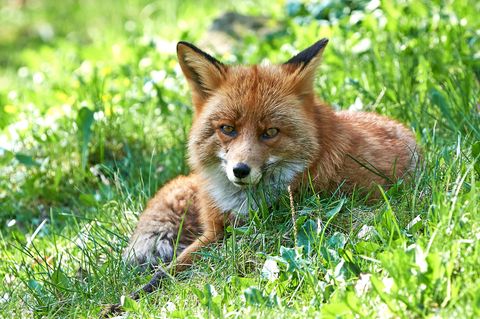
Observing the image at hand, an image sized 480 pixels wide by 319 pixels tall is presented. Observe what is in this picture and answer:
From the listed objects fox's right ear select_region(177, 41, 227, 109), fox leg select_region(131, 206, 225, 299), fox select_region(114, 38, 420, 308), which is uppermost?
fox's right ear select_region(177, 41, 227, 109)

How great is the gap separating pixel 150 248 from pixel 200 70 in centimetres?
118

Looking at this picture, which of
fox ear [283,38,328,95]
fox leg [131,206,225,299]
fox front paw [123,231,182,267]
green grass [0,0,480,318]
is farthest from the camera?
fox front paw [123,231,182,267]

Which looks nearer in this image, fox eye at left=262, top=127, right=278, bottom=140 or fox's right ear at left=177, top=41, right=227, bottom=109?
fox eye at left=262, top=127, right=278, bottom=140

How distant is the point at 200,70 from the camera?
4559 millimetres

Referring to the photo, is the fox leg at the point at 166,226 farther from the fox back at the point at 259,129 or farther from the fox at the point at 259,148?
the fox back at the point at 259,129

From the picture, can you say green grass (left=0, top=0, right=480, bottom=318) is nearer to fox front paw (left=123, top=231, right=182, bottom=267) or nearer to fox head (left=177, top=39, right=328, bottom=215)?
fox front paw (left=123, top=231, right=182, bottom=267)

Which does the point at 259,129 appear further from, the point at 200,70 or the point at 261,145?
the point at 200,70

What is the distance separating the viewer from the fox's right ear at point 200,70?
4488mm

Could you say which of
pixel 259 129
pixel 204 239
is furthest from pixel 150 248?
pixel 259 129

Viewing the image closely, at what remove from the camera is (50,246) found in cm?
522

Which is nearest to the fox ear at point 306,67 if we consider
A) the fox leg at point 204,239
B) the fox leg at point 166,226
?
the fox leg at point 204,239

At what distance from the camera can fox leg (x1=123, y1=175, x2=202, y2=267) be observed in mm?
4660

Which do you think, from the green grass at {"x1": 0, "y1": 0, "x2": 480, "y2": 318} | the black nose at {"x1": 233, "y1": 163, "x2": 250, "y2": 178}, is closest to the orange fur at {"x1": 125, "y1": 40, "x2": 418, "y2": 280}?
the black nose at {"x1": 233, "y1": 163, "x2": 250, "y2": 178}

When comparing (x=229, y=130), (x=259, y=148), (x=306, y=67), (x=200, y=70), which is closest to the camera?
(x=259, y=148)
